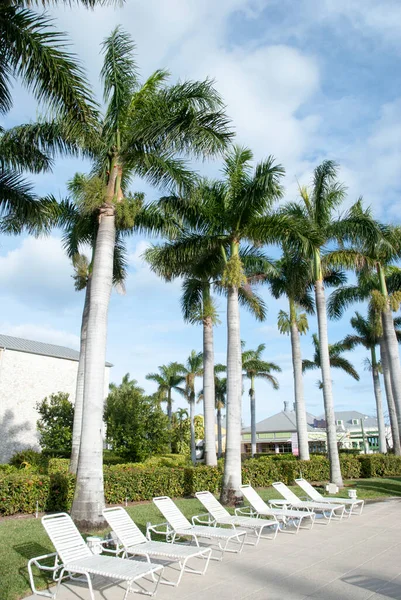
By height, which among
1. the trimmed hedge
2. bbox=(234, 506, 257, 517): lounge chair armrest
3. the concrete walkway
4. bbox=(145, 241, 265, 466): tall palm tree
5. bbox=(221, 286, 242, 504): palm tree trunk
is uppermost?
bbox=(145, 241, 265, 466): tall palm tree

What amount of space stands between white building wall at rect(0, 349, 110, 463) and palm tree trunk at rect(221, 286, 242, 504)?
20258mm

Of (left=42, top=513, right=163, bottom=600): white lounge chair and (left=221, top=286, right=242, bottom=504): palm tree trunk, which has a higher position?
(left=221, top=286, right=242, bottom=504): palm tree trunk

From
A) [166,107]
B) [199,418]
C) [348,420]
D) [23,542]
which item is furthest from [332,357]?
[348,420]

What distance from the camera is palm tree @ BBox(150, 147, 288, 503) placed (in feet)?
44.4

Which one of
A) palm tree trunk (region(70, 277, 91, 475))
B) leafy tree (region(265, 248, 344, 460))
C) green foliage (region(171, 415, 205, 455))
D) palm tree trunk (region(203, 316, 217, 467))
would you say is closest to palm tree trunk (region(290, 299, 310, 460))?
leafy tree (region(265, 248, 344, 460))

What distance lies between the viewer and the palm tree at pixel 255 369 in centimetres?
4366

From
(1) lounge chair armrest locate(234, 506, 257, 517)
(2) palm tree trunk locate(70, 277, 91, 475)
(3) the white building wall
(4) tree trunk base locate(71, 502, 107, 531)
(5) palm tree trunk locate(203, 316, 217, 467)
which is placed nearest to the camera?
(4) tree trunk base locate(71, 502, 107, 531)

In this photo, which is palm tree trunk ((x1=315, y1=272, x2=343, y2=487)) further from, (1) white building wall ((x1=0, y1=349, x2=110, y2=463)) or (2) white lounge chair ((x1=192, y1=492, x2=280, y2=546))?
(1) white building wall ((x1=0, y1=349, x2=110, y2=463))

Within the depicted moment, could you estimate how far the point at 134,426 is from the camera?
23469 millimetres

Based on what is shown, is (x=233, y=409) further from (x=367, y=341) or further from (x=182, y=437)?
(x=182, y=437)

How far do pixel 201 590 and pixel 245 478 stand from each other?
1226 cm

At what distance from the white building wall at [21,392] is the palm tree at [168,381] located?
1640 centimetres

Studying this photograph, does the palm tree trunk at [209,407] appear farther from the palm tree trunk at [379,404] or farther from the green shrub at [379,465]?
the palm tree trunk at [379,404]

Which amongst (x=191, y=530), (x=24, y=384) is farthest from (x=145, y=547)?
(x=24, y=384)
